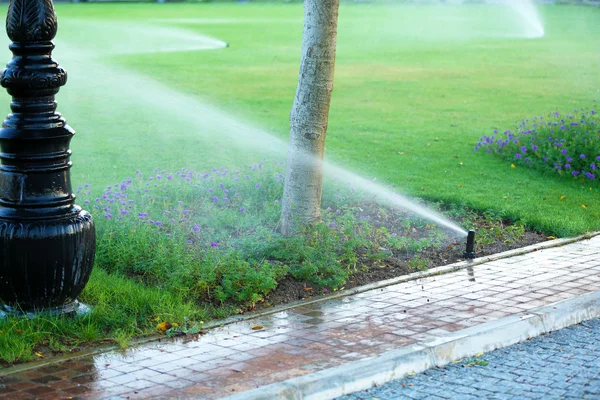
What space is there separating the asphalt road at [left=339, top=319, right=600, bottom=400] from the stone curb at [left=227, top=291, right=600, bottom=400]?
0.05m

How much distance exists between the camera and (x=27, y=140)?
5.16 m

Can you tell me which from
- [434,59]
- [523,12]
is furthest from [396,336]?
[523,12]

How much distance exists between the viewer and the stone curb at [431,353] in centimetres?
438

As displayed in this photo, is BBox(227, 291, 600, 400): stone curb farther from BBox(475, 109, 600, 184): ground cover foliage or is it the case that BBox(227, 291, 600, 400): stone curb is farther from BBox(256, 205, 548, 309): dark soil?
BBox(475, 109, 600, 184): ground cover foliage

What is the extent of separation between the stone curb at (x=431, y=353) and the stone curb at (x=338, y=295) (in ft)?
3.76

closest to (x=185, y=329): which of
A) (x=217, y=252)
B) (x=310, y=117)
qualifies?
(x=217, y=252)

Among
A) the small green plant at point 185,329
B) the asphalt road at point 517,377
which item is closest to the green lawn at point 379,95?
the asphalt road at point 517,377

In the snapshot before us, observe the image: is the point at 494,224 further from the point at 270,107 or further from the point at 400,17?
the point at 400,17

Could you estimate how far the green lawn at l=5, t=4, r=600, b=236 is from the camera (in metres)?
10.7

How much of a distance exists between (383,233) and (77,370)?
3.66 m

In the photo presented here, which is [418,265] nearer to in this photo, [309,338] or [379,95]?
[309,338]

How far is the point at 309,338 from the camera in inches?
206

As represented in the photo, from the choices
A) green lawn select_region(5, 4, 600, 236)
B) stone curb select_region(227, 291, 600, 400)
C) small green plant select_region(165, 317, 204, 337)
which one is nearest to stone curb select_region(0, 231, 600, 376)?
small green plant select_region(165, 317, 204, 337)

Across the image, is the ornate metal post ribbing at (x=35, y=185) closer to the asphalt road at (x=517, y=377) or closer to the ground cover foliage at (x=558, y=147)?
the asphalt road at (x=517, y=377)
